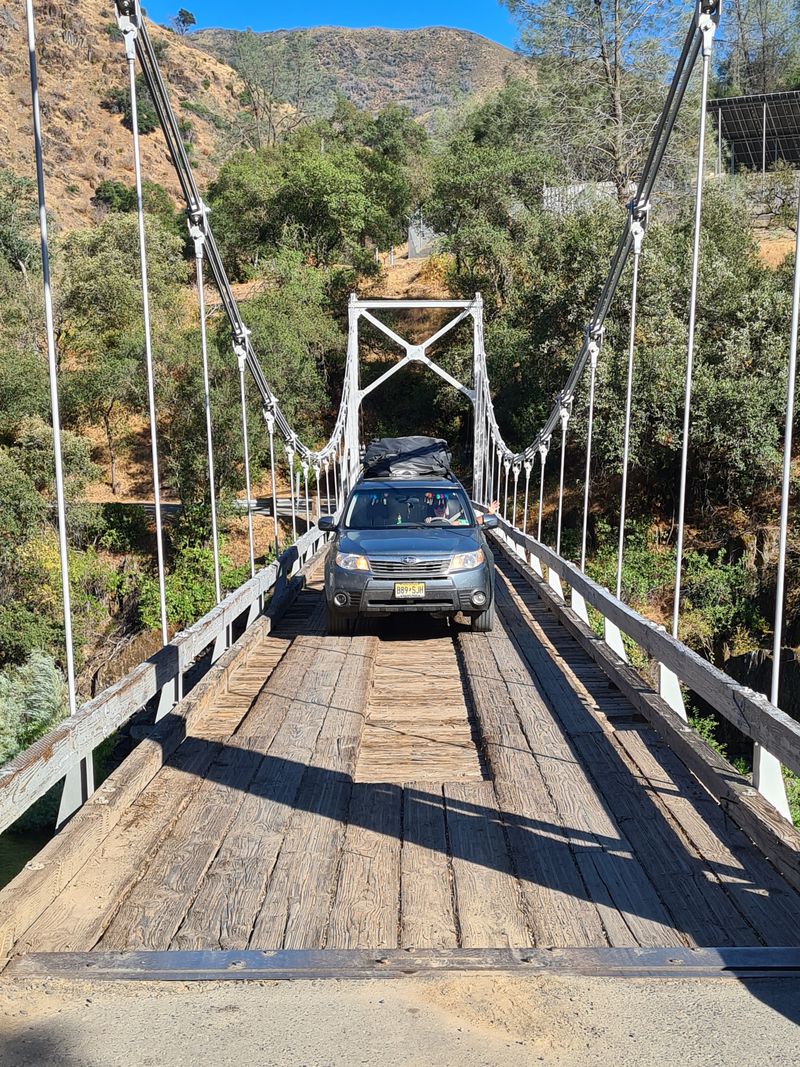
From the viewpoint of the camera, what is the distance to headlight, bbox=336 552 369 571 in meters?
8.66

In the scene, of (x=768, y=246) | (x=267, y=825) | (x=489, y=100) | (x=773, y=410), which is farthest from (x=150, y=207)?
(x=267, y=825)

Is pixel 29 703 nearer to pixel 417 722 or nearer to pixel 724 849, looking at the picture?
pixel 417 722

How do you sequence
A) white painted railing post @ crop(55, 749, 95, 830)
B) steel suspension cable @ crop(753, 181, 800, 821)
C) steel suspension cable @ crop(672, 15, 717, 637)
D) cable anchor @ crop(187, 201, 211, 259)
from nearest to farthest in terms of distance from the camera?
steel suspension cable @ crop(753, 181, 800, 821)
white painted railing post @ crop(55, 749, 95, 830)
steel suspension cable @ crop(672, 15, 717, 637)
cable anchor @ crop(187, 201, 211, 259)

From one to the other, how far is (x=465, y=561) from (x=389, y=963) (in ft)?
19.2

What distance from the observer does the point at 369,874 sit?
3676mm

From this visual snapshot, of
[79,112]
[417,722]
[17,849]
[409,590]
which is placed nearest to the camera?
[417,722]

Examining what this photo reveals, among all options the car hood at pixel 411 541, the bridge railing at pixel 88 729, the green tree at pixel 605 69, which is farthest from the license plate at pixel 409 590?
the green tree at pixel 605 69

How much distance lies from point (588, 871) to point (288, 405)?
30.1 m

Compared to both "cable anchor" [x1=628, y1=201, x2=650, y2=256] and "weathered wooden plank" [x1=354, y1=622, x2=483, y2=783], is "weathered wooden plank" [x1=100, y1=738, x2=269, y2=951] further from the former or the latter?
"cable anchor" [x1=628, y1=201, x2=650, y2=256]

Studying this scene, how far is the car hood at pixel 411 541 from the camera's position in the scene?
342 inches

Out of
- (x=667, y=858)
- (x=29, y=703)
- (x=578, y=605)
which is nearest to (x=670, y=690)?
(x=667, y=858)

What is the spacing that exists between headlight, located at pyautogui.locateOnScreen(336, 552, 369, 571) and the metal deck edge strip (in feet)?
18.7

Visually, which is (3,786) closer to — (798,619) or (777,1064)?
(777,1064)

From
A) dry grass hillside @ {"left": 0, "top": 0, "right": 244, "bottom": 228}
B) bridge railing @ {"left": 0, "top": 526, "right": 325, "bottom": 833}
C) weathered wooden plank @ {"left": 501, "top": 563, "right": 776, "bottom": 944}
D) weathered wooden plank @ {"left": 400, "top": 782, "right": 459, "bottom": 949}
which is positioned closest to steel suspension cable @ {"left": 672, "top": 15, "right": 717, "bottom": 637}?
weathered wooden plank @ {"left": 501, "top": 563, "right": 776, "bottom": 944}
